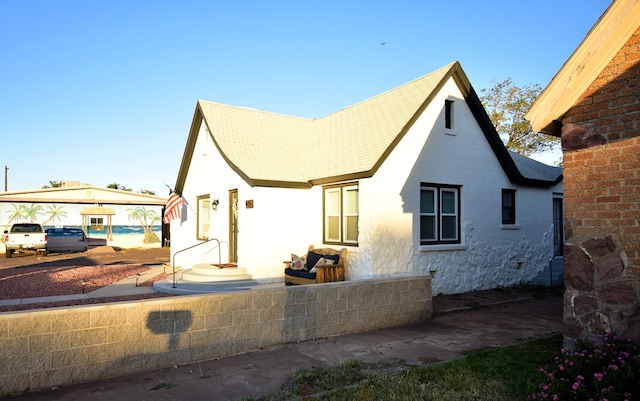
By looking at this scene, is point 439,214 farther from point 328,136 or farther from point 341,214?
point 328,136

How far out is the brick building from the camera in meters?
5.17

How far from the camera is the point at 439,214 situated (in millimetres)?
12500

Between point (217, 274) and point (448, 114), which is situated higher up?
point (448, 114)

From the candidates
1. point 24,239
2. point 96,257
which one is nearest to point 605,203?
point 96,257

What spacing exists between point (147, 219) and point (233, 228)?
19.3 meters

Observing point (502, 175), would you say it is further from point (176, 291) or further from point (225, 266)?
point (176, 291)

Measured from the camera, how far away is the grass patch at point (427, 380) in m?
5.05

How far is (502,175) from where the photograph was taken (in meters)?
14.0

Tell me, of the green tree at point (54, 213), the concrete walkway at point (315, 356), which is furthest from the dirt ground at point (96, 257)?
the concrete walkway at point (315, 356)

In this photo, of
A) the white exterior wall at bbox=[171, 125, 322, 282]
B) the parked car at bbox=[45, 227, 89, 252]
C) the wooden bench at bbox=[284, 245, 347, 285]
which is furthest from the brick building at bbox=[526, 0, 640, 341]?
the parked car at bbox=[45, 227, 89, 252]

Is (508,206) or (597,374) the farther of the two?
(508,206)

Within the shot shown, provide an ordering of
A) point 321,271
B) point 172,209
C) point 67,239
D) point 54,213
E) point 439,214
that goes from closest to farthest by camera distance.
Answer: point 321,271, point 439,214, point 172,209, point 67,239, point 54,213

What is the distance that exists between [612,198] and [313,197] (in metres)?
8.71

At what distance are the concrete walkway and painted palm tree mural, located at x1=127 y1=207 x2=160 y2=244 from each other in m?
25.3
